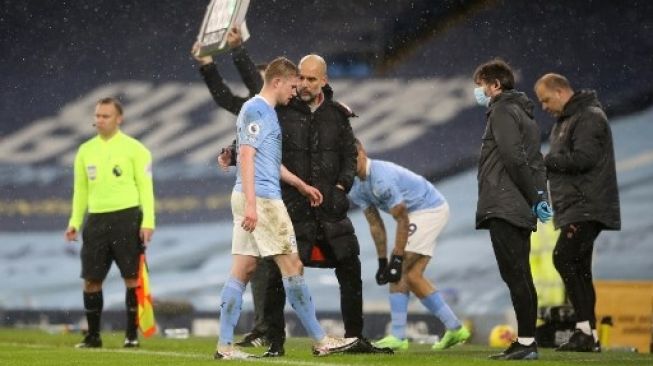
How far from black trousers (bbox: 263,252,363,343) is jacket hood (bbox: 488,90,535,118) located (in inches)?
51.3

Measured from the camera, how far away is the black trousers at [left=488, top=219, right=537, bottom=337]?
24.8ft

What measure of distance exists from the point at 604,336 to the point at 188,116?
8761 millimetres

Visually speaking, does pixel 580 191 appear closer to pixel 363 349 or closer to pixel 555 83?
pixel 555 83

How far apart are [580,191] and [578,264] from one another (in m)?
0.50

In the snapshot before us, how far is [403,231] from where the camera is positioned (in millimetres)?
9273

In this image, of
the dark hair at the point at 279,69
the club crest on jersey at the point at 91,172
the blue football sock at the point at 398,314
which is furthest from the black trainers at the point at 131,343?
the dark hair at the point at 279,69

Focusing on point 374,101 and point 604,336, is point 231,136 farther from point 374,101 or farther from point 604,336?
point 604,336

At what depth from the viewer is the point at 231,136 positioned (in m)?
19.2

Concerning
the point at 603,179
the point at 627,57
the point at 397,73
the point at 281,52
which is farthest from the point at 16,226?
the point at 603,179

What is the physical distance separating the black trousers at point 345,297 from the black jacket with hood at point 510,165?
93 centimetres

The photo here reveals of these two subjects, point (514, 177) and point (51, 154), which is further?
point (51, 154)

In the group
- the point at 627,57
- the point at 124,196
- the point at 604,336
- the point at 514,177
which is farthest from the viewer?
the point at 627,57

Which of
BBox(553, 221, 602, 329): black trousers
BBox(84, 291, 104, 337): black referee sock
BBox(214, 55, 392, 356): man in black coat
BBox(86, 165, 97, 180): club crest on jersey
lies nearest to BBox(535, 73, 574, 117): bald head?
BBox(553, 221, 602, 329): black trousers

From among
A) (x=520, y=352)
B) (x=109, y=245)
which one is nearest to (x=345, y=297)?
(x=520, y=352)
